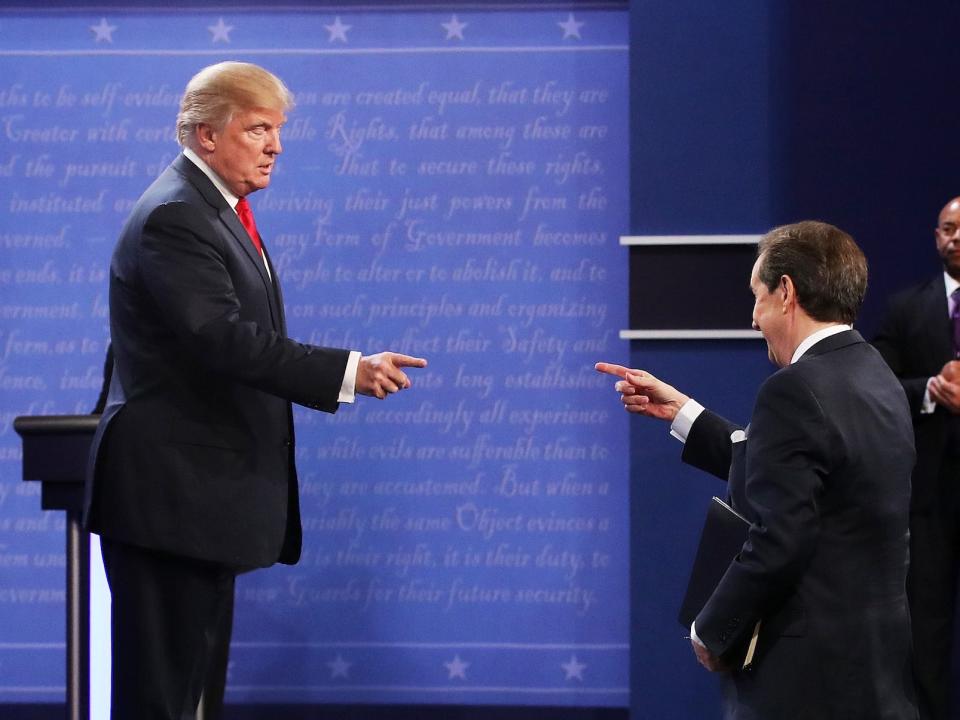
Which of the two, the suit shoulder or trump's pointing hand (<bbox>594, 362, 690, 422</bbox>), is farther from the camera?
the suit shoulder

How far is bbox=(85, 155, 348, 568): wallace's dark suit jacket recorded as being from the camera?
2266 millimetres

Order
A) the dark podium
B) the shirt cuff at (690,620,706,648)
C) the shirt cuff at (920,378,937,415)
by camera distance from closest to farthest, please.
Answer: the shirt cuff at (690,620,706,648) < the dark podium < the shirt cuff at (920,378,937,415)

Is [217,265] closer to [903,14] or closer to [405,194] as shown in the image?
[405,194]

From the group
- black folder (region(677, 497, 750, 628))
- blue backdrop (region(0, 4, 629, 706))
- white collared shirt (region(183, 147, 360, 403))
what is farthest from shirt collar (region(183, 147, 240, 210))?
blue backdrop (region(0, 4, 629, 706))

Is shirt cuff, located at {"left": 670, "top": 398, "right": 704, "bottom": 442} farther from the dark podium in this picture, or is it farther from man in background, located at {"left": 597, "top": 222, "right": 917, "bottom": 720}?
the dark podium

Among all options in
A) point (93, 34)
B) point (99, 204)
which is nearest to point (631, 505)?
point (99, 204)

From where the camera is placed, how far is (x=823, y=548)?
1.95m

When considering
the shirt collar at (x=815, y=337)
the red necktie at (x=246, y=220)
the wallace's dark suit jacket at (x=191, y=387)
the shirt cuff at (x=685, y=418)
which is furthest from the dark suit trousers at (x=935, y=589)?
the red necktie at (x=246, y=220)

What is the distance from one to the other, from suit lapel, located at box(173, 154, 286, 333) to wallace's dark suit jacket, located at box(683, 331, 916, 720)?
105cm

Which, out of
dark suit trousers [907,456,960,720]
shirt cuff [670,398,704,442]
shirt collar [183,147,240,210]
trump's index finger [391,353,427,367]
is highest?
shirt collar [183,147,240,210]

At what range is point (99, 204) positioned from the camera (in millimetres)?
4109

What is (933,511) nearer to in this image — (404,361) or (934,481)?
(934,481)

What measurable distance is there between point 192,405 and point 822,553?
1.21 meters

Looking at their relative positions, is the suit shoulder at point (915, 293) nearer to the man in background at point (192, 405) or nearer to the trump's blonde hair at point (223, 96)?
the man in background at point (192, 405)
